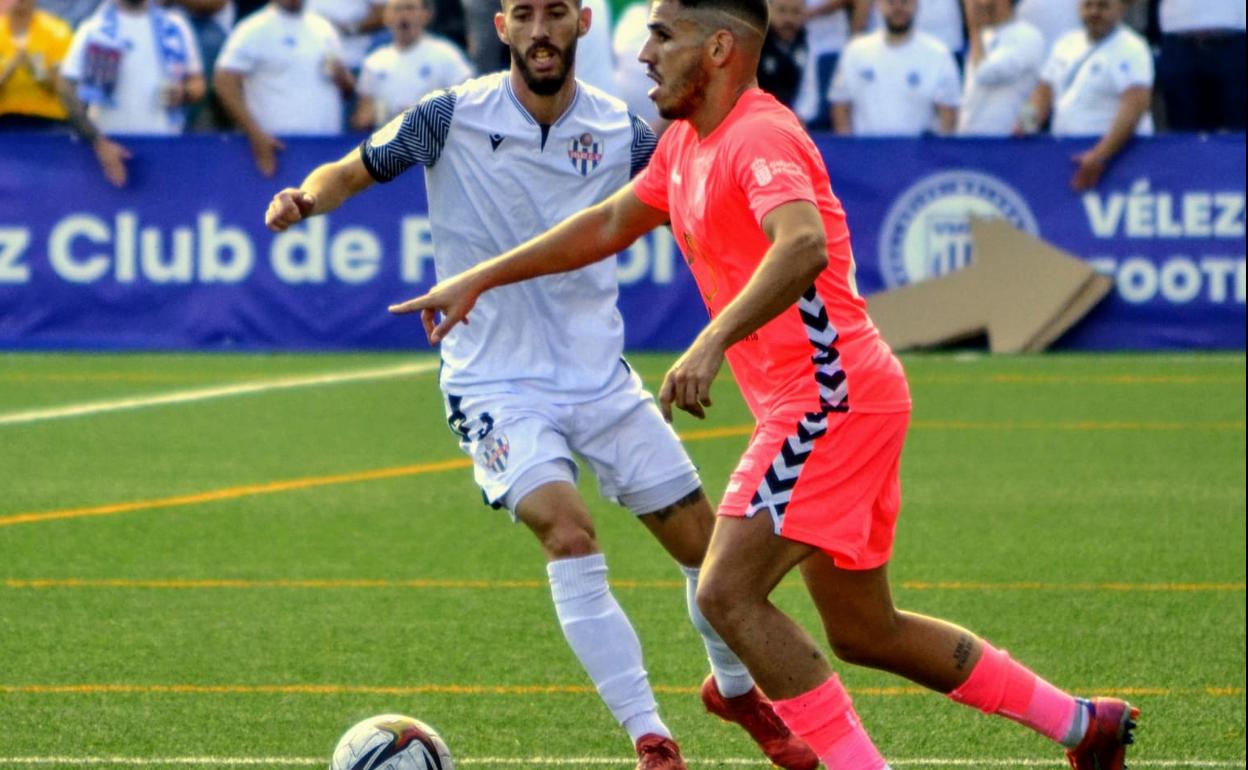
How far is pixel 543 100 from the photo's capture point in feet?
22.6

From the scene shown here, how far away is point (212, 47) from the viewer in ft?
61.3

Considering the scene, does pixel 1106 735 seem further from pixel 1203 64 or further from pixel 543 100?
pixel 1203 64

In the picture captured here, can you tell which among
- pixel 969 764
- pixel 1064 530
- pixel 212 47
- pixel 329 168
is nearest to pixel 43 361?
pixel 212 47

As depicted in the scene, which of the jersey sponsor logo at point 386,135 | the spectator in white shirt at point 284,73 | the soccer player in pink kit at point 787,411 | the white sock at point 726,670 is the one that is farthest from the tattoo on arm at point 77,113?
the soccer player in pink kit at point 787,411

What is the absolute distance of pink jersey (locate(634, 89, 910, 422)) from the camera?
5.46 m

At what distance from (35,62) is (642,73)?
4.58m

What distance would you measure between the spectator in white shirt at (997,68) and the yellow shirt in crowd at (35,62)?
6.81 metres

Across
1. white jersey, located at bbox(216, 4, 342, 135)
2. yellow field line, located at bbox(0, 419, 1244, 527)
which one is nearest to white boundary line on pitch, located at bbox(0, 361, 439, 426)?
white jersey, located at bbox(216, 4, 342, 135)

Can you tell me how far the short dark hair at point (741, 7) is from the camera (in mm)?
5551

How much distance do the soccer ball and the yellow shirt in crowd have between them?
12.6 metres

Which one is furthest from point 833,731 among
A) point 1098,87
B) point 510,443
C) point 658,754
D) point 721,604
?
point 1098,87

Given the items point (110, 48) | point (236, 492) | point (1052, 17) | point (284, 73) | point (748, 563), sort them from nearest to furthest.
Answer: point (748, 563)
point (236, 492)
point (110, 48)
point (284, 73)
point (1052, 17)

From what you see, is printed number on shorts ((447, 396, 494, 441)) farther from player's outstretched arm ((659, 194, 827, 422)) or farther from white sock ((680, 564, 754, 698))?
player's outstretched arm ((659, 194, 827, 422))

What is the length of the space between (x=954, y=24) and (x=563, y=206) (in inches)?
479
